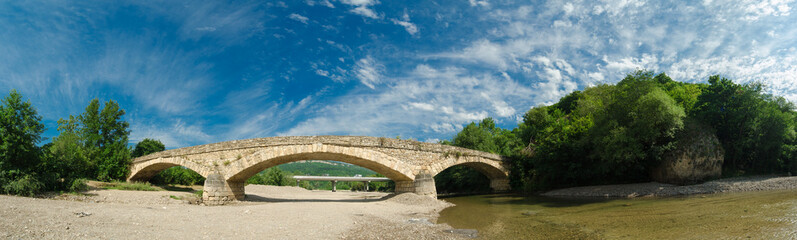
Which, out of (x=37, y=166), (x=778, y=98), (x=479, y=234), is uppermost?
(x=778, y=98)

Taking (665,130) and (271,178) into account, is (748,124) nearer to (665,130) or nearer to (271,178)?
(665,130)

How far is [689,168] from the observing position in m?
15.6

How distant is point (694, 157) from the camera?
1559 cm

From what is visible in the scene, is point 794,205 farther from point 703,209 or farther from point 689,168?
point 689,168

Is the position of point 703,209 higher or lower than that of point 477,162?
lower

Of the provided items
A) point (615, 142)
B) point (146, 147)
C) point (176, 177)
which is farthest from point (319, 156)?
point (146, 147)

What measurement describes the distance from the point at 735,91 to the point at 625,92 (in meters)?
5.13

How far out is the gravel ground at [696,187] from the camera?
13727mm

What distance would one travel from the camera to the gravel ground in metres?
13.7

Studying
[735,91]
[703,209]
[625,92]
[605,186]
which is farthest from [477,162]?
[735,91]

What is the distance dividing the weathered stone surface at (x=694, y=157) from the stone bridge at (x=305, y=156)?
11.1 metres

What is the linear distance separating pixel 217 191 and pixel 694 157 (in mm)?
23262

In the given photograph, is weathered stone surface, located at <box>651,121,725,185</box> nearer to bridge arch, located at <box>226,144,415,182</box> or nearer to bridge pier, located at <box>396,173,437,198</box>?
bridge pier, located at <box>396,173,437,198</box>

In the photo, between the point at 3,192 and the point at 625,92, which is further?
the point at 625,92
